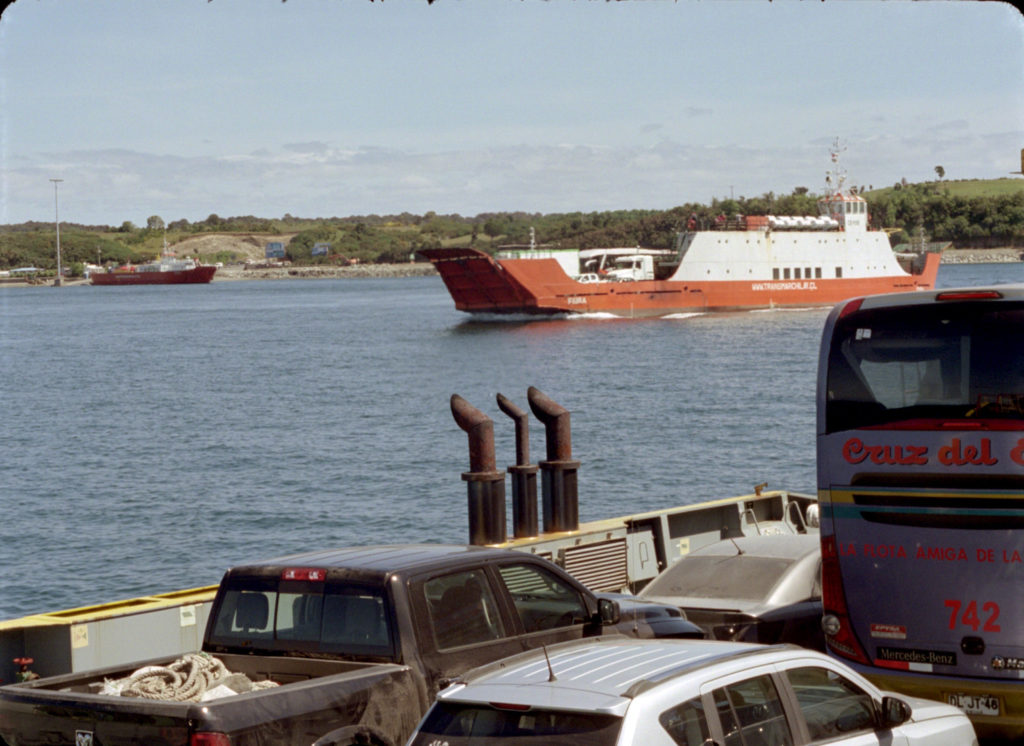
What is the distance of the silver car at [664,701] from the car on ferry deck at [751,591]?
431 centimetres

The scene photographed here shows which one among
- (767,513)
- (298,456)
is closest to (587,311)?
(298,456)

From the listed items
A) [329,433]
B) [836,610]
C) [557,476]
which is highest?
[557,476]

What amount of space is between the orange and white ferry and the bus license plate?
271 feet

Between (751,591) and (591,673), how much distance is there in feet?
19.8

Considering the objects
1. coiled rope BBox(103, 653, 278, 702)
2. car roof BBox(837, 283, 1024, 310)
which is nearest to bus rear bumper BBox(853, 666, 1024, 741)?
car roof BBox(837, 283, 1024, 310)

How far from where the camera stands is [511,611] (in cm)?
778

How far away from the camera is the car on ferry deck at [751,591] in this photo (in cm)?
1080

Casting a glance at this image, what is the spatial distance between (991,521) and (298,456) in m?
34.2

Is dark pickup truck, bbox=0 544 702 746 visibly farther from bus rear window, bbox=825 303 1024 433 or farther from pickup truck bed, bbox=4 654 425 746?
bus rear window, bbox=825 303 1024 433

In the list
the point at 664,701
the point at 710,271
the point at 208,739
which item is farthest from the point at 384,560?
the point at 710,271

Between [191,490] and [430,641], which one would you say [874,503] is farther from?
[191,490]

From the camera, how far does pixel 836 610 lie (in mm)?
9273

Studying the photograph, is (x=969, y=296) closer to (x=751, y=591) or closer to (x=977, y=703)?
(x=977, y=703)

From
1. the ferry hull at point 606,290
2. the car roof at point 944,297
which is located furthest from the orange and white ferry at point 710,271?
the car roof at point 944,297
